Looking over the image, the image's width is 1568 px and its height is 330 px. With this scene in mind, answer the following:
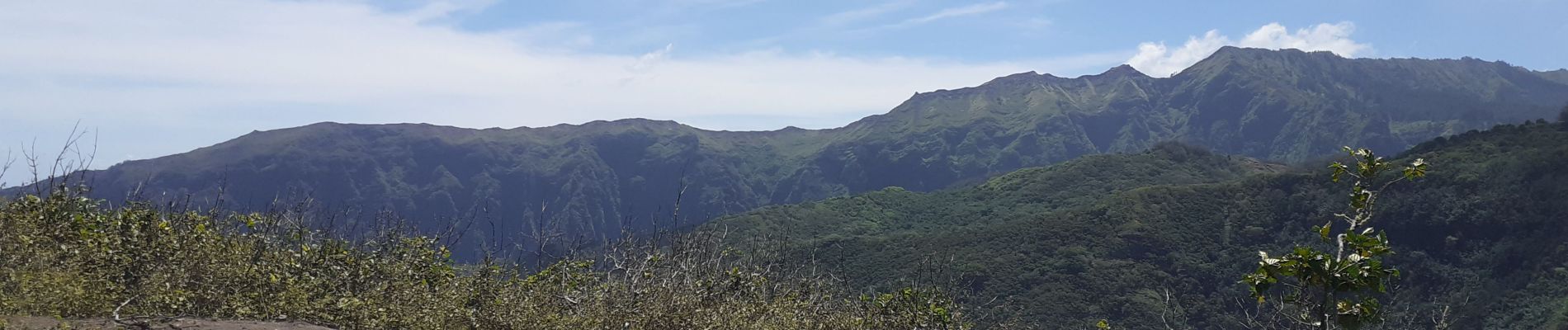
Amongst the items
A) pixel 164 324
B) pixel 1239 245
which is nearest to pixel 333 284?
pixel 164 324

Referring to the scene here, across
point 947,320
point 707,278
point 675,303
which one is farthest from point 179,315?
point 947,320

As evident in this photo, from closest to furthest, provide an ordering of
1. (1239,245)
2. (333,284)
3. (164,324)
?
(164,324)
(333,284)
(1239,245)

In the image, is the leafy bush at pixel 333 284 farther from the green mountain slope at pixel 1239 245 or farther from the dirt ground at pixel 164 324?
the green mountain slope at pixel 1239 245

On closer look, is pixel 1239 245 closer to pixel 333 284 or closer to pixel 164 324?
pixel 333 284

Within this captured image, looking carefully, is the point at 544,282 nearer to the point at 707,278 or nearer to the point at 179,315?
the point at 707,278

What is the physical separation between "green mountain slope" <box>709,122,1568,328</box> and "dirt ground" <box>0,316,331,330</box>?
44.4m

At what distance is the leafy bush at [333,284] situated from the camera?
33.7 feet

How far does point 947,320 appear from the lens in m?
15.5

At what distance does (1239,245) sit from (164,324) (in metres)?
79.1

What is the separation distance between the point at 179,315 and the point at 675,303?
211 inches

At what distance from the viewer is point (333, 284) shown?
1219 centimetres

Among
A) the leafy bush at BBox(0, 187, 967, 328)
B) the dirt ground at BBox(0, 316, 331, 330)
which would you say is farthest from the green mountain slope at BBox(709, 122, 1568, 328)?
the dirt ground at BBox(0, 316, 331, 330)

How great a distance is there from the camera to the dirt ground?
27.7ft

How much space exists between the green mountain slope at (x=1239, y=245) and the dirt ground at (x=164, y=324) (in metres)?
44.4
